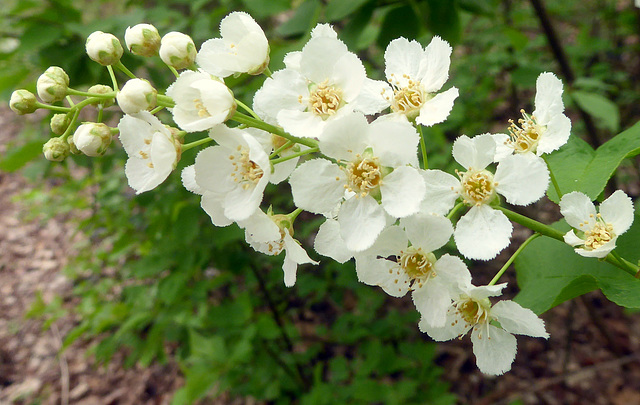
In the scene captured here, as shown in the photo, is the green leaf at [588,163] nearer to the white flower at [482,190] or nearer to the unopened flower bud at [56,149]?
the white flower at [482,190]

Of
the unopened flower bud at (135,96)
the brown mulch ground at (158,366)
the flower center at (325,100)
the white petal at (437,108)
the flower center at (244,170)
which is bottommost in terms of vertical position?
the brown mulch ground at (158,366)

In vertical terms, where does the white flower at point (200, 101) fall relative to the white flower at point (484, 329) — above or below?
above

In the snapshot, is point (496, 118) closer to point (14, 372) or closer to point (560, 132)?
point (560, 132)

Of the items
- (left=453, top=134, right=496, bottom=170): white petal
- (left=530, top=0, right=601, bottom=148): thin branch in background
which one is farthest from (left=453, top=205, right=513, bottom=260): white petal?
(left=530, top=0, right=601, bottom=148): thin branch in background

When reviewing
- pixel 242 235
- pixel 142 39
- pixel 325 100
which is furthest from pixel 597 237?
pixel 242 235

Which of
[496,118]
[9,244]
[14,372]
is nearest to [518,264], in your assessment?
[496,118]

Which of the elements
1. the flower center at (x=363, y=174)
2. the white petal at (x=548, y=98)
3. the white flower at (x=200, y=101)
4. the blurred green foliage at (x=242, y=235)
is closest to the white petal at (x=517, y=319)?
the flower center at (x=363, y=174)

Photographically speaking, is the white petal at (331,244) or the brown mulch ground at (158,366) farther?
the brown mulch ground at (158,366)
